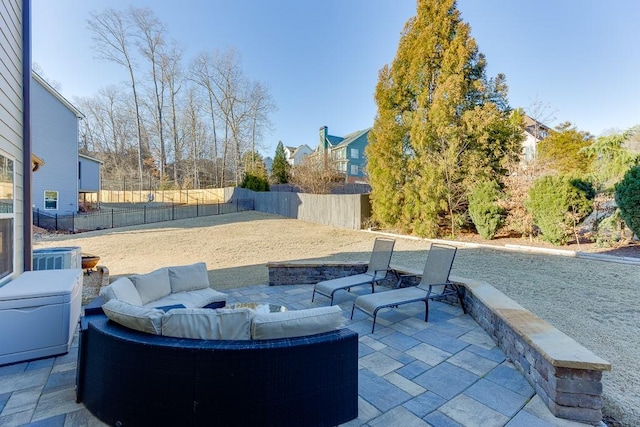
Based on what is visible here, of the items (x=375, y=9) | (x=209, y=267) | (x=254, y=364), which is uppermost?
(x=375, y=9)

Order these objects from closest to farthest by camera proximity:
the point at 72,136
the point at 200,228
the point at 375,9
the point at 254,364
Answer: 1. the point at 254,364
2. the point at 375,9
3. the point at 200,228
4. the point at 72,136

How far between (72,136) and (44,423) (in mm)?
20672

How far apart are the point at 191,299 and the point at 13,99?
3.58 metres

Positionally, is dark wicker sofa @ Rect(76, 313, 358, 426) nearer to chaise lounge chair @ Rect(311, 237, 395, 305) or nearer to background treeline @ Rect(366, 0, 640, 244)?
chaise lounge chair @ Rect(311, 237, 395, 305)

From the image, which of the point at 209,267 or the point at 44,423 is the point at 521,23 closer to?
the point at 209,267

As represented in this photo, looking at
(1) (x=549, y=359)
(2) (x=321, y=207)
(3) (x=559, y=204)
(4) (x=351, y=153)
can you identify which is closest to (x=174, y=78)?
(4) (x=351, y=153)

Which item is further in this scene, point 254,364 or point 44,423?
point 44,423

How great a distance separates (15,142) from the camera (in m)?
4.08

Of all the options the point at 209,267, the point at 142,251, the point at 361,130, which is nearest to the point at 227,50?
the point at 361,130

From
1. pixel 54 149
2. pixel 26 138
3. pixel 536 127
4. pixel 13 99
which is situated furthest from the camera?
pixel 54 149

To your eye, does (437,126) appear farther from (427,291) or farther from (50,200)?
(50,200)

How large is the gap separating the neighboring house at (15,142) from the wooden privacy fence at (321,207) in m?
10.8

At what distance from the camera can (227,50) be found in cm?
2522

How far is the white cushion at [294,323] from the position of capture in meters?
1.96
